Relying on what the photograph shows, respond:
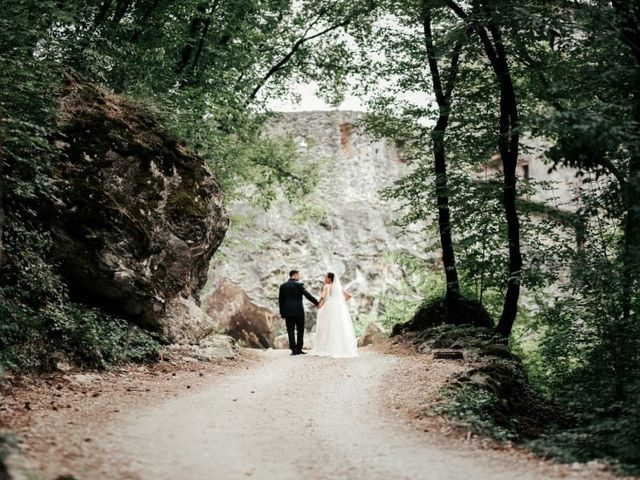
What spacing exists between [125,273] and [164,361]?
178cm

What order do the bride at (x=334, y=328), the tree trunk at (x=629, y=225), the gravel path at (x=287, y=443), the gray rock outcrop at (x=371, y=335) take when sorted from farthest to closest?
1. the gray rock outcrop at (x=371, y=335)
2. the bride at (x=334, y=328)
3. the tree trunk at (x=629, y=225)
4. the gravel path at (x=287, y=443)

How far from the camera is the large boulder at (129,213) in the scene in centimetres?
995

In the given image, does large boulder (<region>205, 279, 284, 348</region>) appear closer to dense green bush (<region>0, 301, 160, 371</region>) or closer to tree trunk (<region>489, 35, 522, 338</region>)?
tree trunk (<region>489, 35, 522, 338</region>)

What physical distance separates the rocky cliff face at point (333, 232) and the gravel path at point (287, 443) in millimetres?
16249

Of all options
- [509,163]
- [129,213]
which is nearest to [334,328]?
[509,163]

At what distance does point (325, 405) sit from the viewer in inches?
295

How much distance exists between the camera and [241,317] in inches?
885

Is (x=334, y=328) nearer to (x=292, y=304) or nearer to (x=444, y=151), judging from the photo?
(x=292, y=304)

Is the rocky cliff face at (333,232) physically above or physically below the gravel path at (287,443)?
above

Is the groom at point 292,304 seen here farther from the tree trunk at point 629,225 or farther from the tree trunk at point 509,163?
the tree trunk at point 629,225

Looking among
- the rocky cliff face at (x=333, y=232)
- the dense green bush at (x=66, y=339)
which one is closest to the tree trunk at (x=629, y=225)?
the dense green bush at (x=66, y=339)

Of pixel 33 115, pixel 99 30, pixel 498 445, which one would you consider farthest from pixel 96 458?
pixel 99 30

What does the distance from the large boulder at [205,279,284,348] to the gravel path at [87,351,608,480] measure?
1400 centimetres

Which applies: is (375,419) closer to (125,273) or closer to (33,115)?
(125,273)
